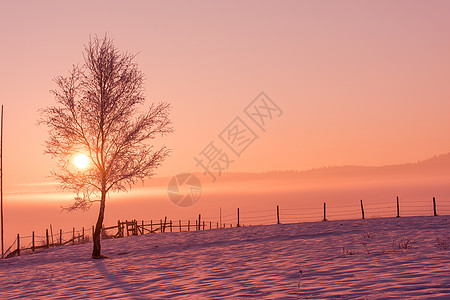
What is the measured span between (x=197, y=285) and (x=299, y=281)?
2878 mm

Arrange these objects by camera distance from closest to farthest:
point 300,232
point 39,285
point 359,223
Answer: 1. point 39,285
2. point 300,232
3. point 359,223

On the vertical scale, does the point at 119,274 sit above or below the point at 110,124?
below

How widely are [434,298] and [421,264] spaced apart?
3847 millimetres

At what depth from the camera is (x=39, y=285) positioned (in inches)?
635

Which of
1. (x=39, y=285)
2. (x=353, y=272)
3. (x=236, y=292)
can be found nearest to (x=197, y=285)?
(x=236, y=292)

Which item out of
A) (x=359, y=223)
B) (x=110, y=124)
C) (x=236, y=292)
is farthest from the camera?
(x=359, y=223)

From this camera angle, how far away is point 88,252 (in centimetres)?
2889

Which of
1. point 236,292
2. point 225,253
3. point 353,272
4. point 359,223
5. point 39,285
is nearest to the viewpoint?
point 236,292

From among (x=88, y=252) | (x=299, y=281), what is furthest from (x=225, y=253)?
(x=88, y=252)

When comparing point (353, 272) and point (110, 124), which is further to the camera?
point (110, 124)

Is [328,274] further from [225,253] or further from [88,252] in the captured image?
[88,252]

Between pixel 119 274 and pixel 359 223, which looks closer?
pixel 119 274

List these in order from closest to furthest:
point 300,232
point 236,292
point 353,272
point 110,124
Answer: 1. point 236,292
2. point 353,272
3. point 110,124
4. point 300,232

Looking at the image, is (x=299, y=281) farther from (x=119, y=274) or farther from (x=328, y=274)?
(x=119, y=274)
